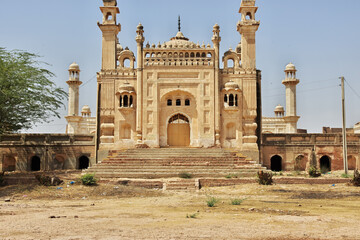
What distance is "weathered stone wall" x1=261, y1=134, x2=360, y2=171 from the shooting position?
29734 mm

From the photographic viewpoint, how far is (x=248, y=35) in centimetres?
2944

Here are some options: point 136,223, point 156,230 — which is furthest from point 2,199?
point 156,230

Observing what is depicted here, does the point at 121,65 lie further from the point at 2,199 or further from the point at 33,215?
the point at 33,215

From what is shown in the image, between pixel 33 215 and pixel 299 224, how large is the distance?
688cm

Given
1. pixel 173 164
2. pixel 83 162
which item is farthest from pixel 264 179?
pixel 83 162

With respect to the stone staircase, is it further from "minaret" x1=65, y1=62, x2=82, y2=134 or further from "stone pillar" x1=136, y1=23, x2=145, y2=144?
"minaret" x1=65, y1=62, x2=82, y2=134

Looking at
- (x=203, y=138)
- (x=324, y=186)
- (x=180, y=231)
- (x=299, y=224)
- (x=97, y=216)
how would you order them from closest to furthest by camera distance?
(x=180, y=231) → (x=299, y=224) → (x=97, y=216) → (x=324, y=186) → (x=203, y=138)

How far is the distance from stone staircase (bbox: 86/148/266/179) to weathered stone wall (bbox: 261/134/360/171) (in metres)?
4.99

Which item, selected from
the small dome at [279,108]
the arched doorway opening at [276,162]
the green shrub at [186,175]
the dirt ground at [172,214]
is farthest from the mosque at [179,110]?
the small dome at [279,108]

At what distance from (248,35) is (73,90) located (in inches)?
872

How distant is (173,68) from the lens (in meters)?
28.7

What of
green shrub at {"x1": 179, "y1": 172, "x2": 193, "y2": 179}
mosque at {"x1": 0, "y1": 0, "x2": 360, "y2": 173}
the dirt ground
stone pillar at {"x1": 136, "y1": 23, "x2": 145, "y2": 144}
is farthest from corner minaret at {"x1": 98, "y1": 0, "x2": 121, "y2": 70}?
the dirt ground

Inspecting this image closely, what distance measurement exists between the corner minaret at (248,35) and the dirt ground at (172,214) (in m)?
13.6

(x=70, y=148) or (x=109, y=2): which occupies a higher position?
(x=109, y=2)
